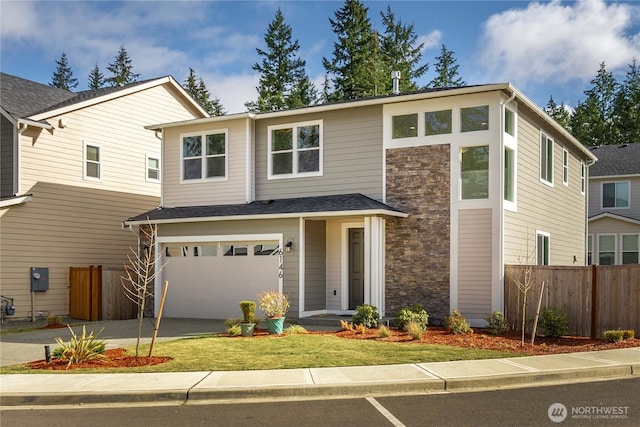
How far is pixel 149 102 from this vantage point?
24438 mm

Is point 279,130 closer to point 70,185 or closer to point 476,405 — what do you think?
A: point 70,185

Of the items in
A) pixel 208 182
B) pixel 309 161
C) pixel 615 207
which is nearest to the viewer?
pixel 309 161

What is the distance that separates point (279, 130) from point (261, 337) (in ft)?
24.7

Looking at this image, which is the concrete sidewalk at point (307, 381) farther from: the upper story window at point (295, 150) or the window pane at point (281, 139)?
the window pane at point (281, 139)

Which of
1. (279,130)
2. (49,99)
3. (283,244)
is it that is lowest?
(283,244)

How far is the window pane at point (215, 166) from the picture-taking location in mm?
19703

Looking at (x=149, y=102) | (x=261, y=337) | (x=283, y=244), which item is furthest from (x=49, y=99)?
(x=261, y=337)

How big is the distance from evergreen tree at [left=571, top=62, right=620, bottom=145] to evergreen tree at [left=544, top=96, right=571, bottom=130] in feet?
2.10

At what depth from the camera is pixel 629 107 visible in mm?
49625

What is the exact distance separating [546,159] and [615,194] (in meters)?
14.5

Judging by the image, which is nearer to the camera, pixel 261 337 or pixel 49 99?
pixel 261 337

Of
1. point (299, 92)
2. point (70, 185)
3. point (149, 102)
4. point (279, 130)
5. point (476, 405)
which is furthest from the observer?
point (299, 92)

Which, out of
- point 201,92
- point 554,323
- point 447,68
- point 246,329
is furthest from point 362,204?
point 201,92

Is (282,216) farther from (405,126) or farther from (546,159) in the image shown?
(546,159)
